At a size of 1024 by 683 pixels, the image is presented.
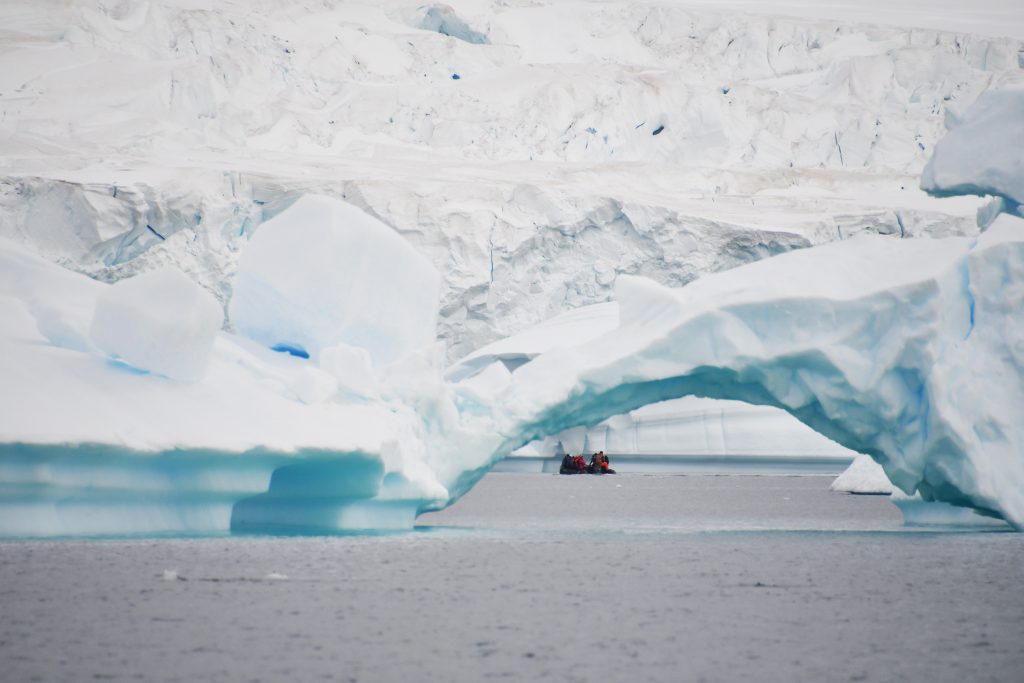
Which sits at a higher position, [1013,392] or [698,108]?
[698,108]

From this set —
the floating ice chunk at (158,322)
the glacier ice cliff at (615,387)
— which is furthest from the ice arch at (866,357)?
the floating ice chunk at (158,322)

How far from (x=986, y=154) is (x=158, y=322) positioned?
20.9 ft

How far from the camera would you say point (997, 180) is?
10023 millimetres

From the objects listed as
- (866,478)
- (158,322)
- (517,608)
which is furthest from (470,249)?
(517,608)

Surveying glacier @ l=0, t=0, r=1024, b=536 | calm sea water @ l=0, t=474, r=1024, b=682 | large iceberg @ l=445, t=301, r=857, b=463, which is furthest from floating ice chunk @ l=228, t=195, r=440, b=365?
large iceberg @ l=445, t=301, r=857, b=463

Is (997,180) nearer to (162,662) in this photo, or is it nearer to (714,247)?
(162,662)

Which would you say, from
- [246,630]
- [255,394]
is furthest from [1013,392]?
[246,630]

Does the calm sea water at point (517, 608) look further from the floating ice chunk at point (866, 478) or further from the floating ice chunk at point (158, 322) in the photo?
the floating ice chunk at point (866, 478)

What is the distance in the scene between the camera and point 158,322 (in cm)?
744

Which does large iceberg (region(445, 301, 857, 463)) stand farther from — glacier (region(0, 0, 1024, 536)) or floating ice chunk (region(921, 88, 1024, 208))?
floating ice chunk (region(921, 88, 1024, 208))

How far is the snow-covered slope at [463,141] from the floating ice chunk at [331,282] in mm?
11096

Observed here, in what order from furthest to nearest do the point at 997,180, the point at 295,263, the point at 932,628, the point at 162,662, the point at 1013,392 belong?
the point at 997,180, the point at 295,263, the point at 1013,392, the point at 932,628, the point at 162,662

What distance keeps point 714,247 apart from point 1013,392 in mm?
14430

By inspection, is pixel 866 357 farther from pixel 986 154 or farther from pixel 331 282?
pixel 331 282
